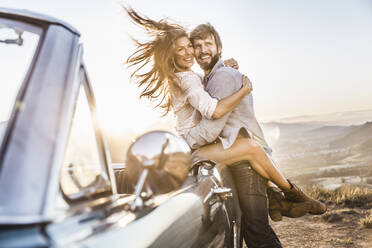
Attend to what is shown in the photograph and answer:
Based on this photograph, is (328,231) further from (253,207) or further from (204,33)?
(253,207)

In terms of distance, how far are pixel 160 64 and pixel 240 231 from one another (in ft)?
5.69

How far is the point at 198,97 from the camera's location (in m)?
2.98

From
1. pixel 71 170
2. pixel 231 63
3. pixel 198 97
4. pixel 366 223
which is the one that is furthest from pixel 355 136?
pixel 71 170

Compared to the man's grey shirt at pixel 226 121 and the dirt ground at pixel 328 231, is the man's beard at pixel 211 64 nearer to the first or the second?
the man's grey shirt at pixel 226 121

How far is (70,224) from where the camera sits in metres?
0.97

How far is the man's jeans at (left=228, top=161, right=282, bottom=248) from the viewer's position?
2.54 meters

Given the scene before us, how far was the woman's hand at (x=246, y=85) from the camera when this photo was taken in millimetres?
3082

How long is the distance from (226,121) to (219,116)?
0.61ft

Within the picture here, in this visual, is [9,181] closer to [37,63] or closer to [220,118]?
[37,63]

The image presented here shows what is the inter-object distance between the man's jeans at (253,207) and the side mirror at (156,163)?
4.96ft

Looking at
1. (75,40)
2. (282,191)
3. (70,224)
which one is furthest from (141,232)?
(282,191)

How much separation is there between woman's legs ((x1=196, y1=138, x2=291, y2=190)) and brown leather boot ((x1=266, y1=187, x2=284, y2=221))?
341 millimetres

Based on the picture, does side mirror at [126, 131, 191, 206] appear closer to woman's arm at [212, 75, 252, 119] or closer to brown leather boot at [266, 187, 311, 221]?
woman's arm at [212, 75, 252, 119]

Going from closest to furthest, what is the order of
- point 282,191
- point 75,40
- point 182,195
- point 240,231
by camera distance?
point 75,40
point 182,195
point 240,231
point 282,191
